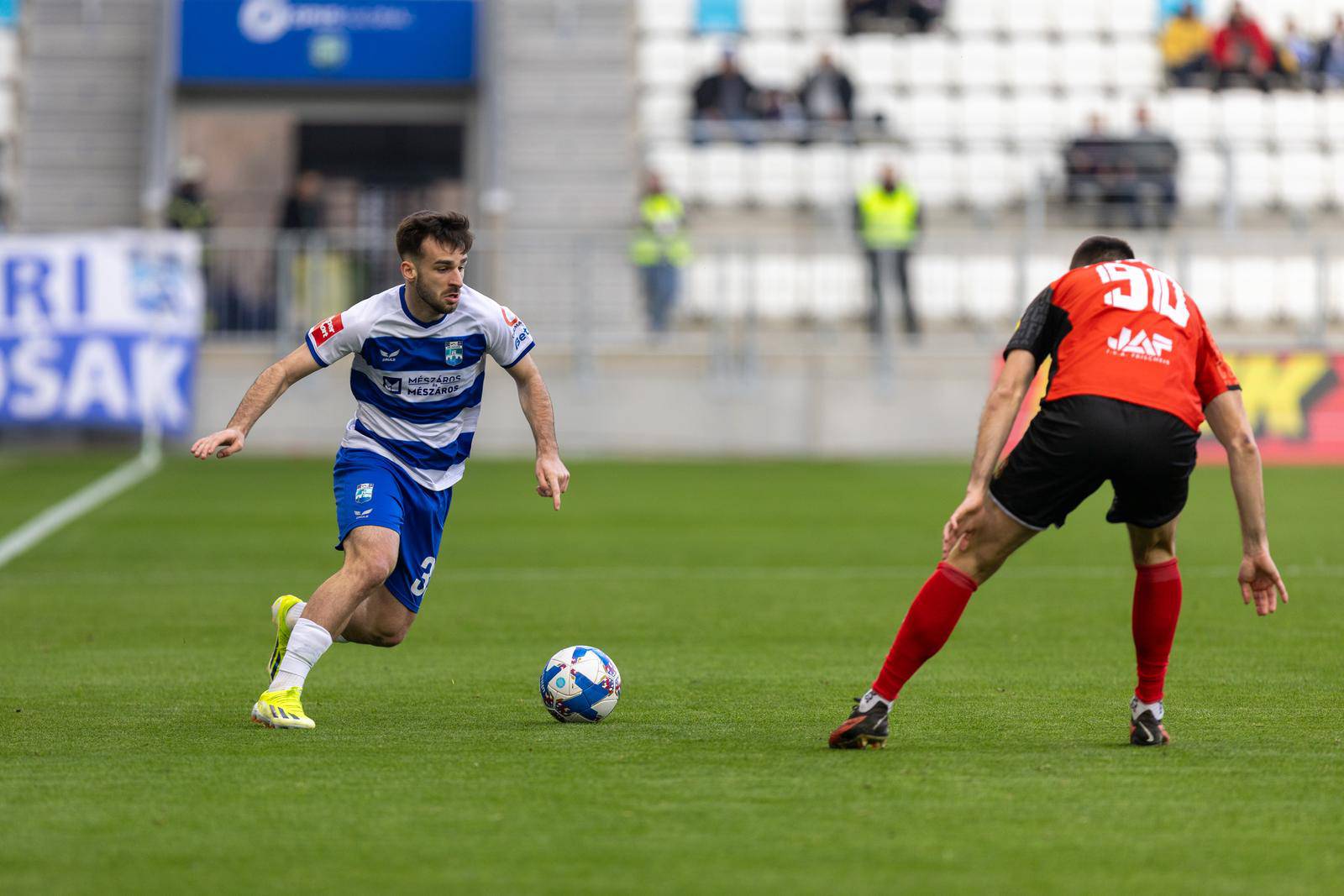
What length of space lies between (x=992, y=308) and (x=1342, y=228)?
6.30 m

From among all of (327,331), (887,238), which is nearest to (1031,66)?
(887,238)

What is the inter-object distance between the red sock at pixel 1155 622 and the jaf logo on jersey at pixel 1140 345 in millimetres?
741

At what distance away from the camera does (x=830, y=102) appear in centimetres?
2555

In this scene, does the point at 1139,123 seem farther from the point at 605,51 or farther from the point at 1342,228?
the point at 605,51

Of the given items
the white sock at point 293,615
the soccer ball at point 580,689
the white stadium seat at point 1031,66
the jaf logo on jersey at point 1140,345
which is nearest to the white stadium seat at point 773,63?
the white stadium seat at point 1031,66

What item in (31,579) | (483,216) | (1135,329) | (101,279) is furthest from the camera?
(483,216)

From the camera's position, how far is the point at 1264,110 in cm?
2728

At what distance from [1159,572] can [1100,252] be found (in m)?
1.07

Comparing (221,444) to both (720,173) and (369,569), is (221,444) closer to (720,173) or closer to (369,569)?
(369,569)

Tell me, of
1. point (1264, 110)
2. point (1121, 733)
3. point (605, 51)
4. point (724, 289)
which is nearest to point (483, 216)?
point (605, 51)

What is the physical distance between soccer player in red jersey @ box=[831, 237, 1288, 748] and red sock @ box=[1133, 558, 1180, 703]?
0.02m

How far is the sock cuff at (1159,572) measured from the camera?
6328 millimetres

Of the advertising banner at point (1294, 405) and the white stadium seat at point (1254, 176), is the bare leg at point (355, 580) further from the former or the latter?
the white stadium seat at point (1254, 176)

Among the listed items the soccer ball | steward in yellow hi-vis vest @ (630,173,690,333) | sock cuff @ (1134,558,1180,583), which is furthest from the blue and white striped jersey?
steward in yellow hi-vis vest @ (630,173,690,333)
